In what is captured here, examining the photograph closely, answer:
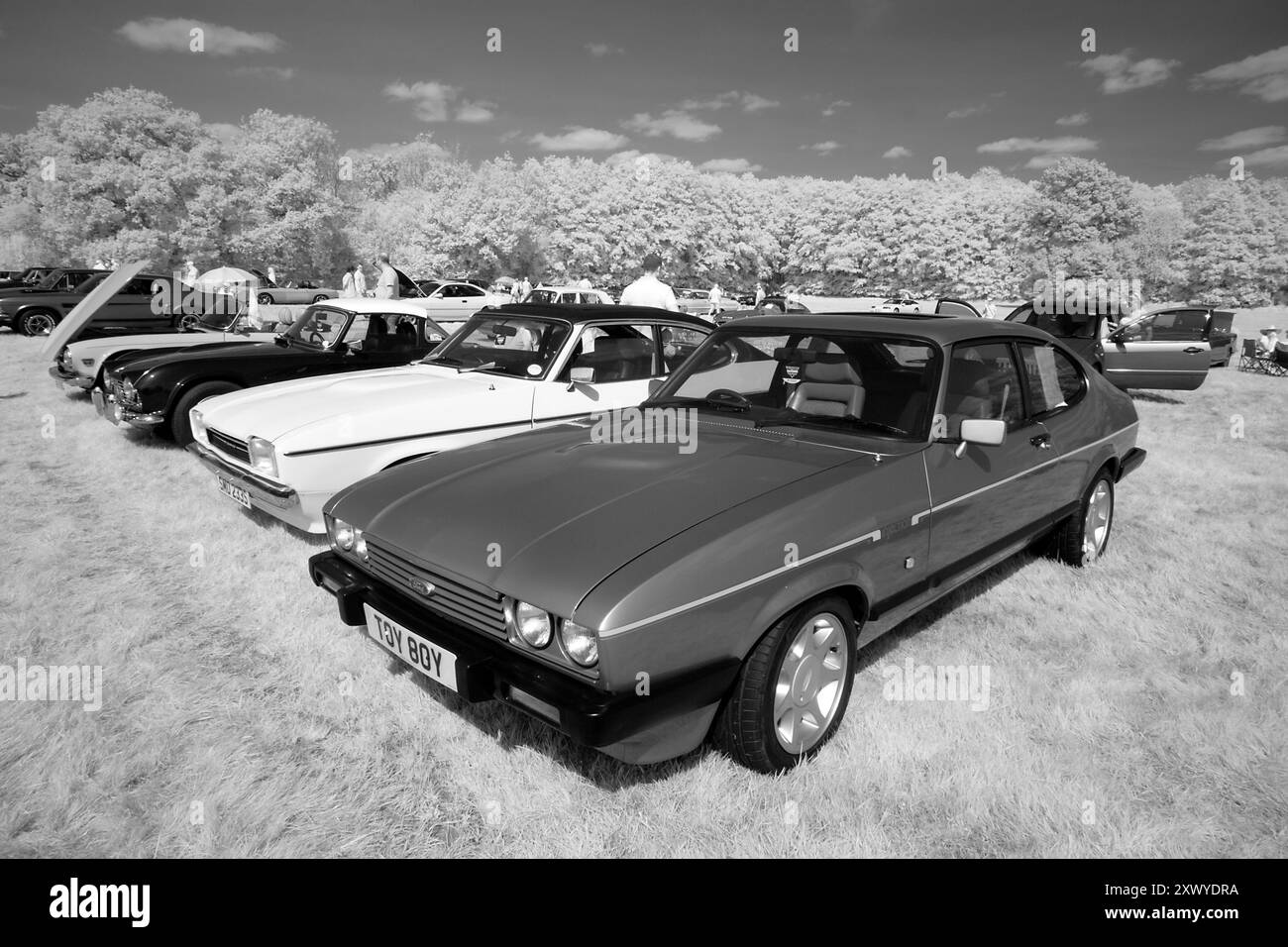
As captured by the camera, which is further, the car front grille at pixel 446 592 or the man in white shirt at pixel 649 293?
the man in white shirt at pixel 649 293

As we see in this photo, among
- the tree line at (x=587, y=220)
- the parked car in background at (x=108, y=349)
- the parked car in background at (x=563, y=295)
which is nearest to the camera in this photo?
the parked car in background at (x=108, y=349)

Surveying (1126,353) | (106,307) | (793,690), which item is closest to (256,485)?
(793,690)

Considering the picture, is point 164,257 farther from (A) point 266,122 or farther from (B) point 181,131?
(A) point 266,122

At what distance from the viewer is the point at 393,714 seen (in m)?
2.96

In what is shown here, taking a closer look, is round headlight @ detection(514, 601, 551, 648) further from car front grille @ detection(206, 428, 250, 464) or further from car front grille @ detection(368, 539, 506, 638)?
car front grille @ detection(206, 428, 250, 464)

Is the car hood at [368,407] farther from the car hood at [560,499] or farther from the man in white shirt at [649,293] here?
the man in white shirt at [649,293]

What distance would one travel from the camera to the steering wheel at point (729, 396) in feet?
11.7

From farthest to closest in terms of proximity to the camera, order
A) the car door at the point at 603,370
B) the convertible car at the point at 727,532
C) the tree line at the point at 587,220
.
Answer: the tree line at the point at 587,220 → the car door at the point at 603,370 → the convertible car at the point at 727,532

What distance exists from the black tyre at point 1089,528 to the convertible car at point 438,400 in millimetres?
2863

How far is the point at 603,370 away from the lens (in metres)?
5.54

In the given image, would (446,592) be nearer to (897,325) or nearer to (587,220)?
(897,325)

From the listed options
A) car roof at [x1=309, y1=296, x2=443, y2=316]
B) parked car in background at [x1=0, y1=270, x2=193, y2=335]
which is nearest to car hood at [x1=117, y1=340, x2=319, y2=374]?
car roof at [x1=309, y1=296, x2=443, y2=316]

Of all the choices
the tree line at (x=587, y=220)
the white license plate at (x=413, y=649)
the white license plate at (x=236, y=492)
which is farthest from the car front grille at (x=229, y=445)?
the tree line at (x=587, y=220)

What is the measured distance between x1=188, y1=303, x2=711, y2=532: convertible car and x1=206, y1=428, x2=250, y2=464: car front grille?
14 mm
